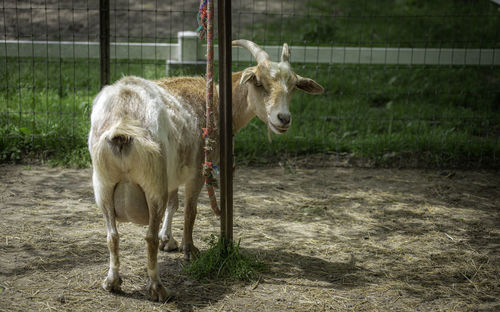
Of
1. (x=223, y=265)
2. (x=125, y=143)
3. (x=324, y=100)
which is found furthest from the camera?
(x=324, y=100)

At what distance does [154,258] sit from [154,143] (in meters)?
0.79

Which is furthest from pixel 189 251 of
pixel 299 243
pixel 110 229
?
pixel 299 243

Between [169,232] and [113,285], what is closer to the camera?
[113,285]

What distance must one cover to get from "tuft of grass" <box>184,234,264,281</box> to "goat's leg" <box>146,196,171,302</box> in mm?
395

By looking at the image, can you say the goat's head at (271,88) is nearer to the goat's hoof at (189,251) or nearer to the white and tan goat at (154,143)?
the white and tan goat at (154,143)

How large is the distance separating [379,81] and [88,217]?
5973 mm

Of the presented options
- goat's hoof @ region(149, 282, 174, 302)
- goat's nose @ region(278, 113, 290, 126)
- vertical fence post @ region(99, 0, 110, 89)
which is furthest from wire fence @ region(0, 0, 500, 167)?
goat's hoof @ region(149, 282, 174, 302)

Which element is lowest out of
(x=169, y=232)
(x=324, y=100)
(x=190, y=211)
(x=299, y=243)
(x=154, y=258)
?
(x=299, y=243)

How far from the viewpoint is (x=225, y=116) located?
3.81 meters

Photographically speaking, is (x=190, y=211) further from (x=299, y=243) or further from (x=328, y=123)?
(x=328, y=123)

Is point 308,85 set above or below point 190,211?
above

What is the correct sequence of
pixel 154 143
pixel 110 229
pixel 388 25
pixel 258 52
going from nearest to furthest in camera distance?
pixel 154 143 < pixel 110 229 < pixel 258 52 < pixel 388 25

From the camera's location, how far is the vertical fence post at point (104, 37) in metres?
5.88

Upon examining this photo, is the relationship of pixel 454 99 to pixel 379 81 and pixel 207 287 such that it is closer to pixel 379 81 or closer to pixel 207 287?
pixel 379 81
